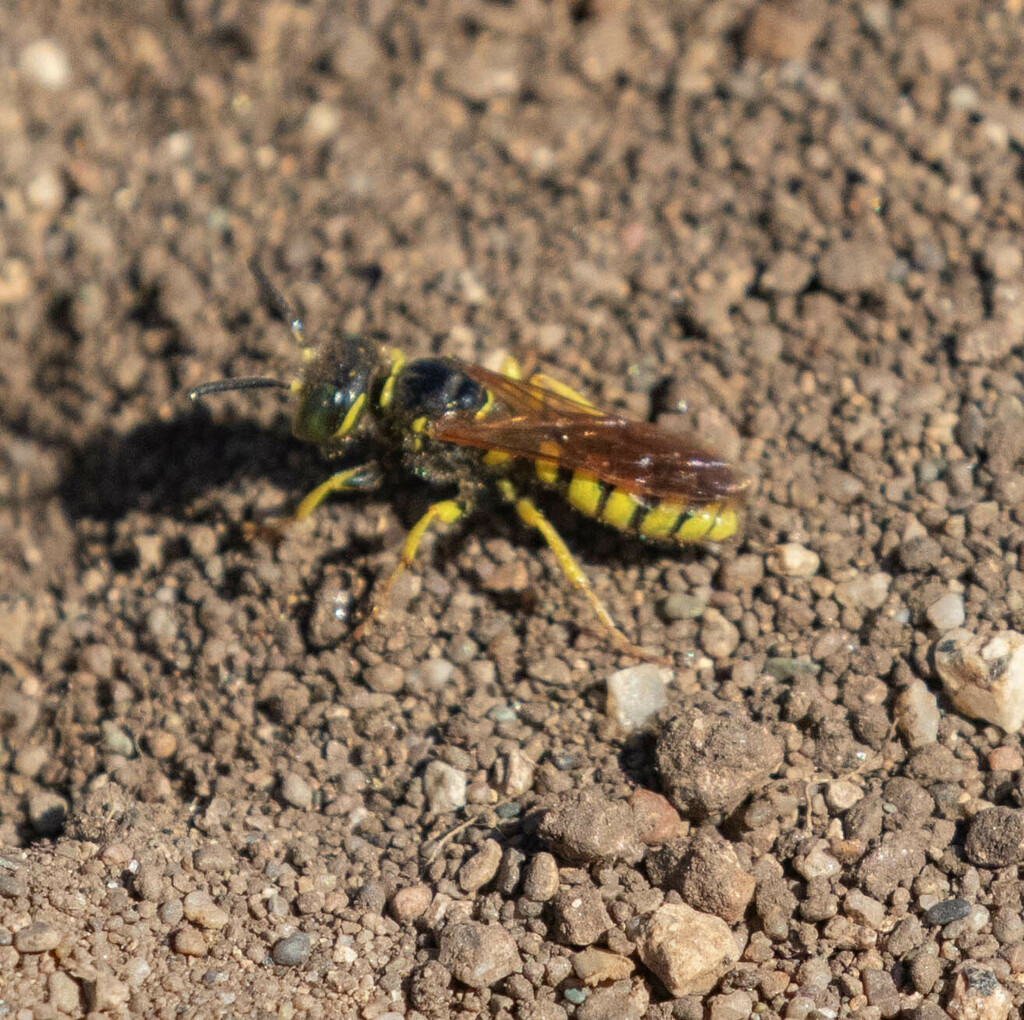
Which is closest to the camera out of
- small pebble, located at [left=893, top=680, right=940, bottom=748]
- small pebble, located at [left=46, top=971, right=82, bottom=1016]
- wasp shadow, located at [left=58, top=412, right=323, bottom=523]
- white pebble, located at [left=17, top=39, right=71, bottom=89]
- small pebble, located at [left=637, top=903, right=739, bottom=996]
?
small pebble, located at [left=46, top=971, right=82, bottom=1016]

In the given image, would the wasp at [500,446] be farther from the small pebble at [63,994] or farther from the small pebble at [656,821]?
the small pebble at [63,994]

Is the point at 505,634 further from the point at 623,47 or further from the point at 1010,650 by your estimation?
the point at 623,47

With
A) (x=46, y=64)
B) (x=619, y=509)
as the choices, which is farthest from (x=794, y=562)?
(x=46, y=64)

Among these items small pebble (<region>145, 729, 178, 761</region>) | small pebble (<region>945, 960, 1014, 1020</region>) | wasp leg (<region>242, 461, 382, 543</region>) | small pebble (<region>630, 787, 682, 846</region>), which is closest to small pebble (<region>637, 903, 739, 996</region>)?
small pebble (<region>630, 787, 682, 846</region>)

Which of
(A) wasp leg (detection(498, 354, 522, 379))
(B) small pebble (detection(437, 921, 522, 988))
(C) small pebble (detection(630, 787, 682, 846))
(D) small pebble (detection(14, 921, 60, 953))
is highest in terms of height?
(A) wasp leg (detection(498, 354, 522, 379))

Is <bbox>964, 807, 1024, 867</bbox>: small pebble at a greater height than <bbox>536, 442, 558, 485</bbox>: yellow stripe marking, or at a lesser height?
lesser

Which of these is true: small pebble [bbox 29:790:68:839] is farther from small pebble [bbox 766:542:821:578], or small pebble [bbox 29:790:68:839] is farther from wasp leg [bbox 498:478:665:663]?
small pebble [bbox 766:542:821:578]

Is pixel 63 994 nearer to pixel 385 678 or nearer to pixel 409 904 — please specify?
pixel 409 904
